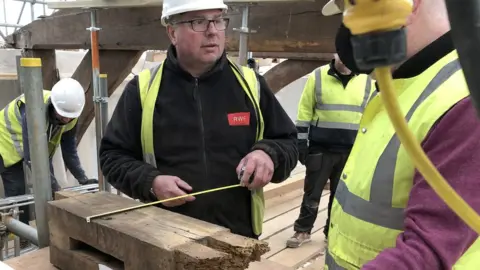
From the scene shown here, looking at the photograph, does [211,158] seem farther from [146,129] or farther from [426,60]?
[426,60]

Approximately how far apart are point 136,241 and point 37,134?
712 millimetres

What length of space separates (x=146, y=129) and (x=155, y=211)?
487 millimetres

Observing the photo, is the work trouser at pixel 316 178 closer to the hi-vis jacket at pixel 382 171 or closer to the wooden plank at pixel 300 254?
the wooden plank at pixel 300 254

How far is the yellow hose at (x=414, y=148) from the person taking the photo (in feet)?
1.53

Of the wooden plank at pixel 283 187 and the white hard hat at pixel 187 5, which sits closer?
the white hard hat at pixel 187 5

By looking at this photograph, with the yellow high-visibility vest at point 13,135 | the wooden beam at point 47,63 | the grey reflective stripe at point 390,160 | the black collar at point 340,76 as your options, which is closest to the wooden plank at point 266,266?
the grey reflective stripe at point 390,160

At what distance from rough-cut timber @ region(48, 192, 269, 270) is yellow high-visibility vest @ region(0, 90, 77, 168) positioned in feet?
8.82

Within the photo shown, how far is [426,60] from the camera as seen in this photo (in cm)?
92

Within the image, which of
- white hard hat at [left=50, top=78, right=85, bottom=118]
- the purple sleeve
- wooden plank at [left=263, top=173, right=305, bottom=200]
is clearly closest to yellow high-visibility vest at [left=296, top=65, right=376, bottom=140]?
wooden plank at [left=263, top=173, right=305, bottom=200]

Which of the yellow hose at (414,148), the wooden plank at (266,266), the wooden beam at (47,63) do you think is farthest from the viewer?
the wooden beam at (47,63)

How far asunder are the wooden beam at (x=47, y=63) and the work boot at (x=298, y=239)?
293 centimetres

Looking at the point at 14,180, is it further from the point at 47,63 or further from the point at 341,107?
the point at 341,107

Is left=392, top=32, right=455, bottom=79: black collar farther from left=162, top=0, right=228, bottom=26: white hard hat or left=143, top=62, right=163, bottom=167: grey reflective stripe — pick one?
left=143, top=62, right=163, bottom=167: grey reflective stripe

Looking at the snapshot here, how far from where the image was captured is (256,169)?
5.48 ft
